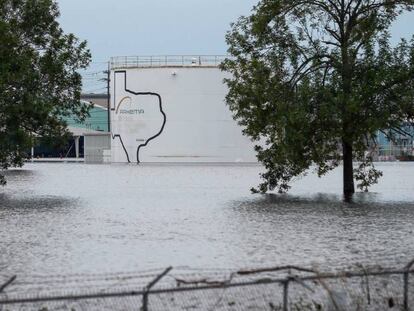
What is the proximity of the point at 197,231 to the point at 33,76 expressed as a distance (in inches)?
492

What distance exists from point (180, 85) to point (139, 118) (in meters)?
5.54

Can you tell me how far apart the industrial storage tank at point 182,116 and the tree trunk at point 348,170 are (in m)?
44.5

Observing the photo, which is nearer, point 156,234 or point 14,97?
point 156,234

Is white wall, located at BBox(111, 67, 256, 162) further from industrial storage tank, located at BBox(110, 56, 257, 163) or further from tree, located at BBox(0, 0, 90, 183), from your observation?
tree, located at BBox(0, 0, 90, 183)

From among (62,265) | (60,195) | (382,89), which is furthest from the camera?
(60,195)

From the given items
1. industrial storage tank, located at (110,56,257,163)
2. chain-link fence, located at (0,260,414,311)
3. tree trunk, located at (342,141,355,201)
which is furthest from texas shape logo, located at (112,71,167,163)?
chain-link fence, located at (0,260,414,311)

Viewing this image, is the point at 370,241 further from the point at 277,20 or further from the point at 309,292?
the point at 277,20

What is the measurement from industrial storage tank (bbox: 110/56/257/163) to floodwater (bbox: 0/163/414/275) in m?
43.8

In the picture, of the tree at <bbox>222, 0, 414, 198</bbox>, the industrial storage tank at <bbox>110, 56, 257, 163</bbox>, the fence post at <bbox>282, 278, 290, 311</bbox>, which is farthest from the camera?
the industrial storage tank at <bbox>110, 56, 257, 163</bbox>

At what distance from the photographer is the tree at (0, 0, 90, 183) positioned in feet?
95.5

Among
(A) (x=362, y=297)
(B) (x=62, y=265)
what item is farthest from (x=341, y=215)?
(A) (x=362, y=297)

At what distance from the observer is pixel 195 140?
79250mm

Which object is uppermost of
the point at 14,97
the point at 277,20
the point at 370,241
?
the point at 277,20

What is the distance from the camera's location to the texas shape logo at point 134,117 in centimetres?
7962
